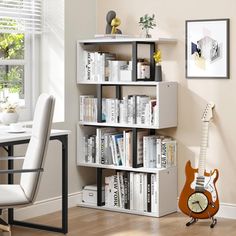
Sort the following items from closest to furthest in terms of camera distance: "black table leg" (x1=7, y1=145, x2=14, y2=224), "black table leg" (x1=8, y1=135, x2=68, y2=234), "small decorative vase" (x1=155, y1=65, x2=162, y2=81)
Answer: "black table leg" (x1=8, y1=135, x2=68, y2=234), "black table leg" (x1=7, y1=145, x2=14, y2=224), "small decorative vase" (x1=155, y1=65, x2=162, y2=81)

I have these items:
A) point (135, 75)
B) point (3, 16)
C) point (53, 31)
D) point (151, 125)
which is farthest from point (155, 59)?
point (3, 16)

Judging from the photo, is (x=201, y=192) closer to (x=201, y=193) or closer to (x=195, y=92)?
(x=201, y=193)

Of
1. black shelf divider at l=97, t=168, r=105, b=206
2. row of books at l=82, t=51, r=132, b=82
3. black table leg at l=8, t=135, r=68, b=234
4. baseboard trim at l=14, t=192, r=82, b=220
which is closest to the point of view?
black table leg at l=8, t=135, r=68, b=234

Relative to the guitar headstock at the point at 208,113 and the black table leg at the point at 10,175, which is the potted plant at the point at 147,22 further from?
the black table leg at the point at 10,175

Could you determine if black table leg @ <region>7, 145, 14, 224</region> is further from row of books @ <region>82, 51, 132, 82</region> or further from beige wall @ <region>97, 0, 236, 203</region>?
beige wall @ <region>97, 0, 236, 203</region>

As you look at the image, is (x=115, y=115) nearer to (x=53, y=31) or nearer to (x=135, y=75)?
(x=135, y=75)

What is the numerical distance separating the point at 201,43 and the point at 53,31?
4.20 feet

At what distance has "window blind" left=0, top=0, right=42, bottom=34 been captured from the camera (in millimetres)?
5443

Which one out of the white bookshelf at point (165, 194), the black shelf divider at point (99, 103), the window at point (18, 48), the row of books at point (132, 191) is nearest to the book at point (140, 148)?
the row of books at point (132, 191)

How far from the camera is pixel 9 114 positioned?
16.6 feet

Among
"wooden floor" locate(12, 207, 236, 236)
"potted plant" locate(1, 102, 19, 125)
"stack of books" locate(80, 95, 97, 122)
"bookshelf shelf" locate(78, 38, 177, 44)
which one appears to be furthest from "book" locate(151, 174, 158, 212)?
"potted plant" locate(1, 102, 19, 125)

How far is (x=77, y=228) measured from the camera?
16.8 feet

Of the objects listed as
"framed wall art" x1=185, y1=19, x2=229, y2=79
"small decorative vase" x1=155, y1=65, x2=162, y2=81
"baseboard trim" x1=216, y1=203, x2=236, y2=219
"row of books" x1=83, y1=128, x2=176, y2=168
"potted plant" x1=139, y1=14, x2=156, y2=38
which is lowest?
"baseboard trim" x1=216, y1=203, x2=236, y2=219

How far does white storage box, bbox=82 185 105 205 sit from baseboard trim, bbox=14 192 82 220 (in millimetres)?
57
